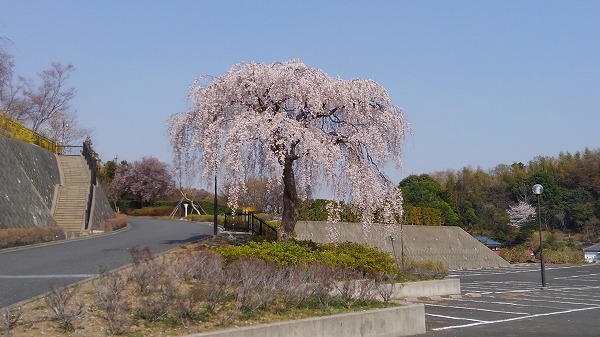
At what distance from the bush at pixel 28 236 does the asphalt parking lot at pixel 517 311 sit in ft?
50.5

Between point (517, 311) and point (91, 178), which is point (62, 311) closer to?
point (517, 311)

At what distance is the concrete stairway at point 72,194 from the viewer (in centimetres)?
3061

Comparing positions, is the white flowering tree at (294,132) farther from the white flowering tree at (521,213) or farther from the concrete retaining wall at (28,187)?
the white flowering tree at (521,213)

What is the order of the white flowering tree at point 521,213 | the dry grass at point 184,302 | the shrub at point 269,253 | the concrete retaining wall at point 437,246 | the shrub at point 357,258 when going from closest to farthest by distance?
the dry grass at point 184,302 < the shrub at point 269,253 < the shrub at point 357,258 < the concrete retaining wall at point 437,246 < the white flowering tree at point 521,213

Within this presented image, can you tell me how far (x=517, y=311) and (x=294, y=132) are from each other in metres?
7.02

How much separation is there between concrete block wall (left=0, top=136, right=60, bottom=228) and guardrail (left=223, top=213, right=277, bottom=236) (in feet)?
28.6

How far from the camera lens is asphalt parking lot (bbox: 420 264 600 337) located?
11000 mm

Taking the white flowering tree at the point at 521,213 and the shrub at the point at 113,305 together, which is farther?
the white flowering tree at the point at 521,213

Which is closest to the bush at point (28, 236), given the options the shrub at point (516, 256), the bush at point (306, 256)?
the bush at point (306, 256)

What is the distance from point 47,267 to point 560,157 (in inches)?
2864

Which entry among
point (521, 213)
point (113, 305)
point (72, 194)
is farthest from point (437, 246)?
point (521, 213)

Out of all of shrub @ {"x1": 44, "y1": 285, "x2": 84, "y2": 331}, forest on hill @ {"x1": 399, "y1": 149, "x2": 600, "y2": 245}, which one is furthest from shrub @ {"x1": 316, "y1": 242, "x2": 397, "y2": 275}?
forest on hill @ {"x1": 399, "y1": 149, "x2": 600, "y2": 245}

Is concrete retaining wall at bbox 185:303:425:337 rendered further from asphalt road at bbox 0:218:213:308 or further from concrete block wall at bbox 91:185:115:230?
concrete block wall at bbox 91:185:115:230

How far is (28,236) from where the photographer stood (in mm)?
23016
